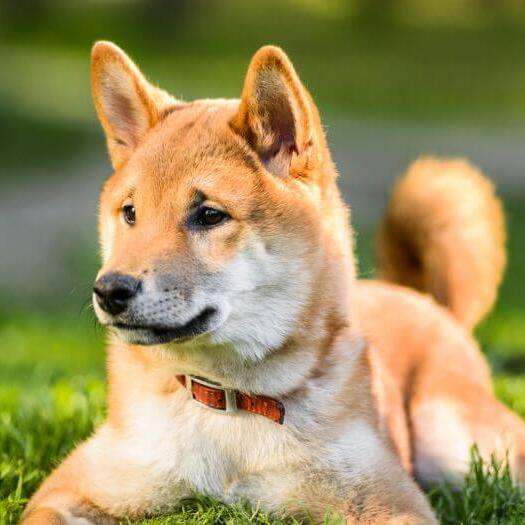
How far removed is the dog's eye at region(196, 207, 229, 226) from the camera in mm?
3598

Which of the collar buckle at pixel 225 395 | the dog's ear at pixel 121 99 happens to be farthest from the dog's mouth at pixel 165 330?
the dog's ear at pixel 121 99

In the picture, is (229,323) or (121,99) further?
(121,99)

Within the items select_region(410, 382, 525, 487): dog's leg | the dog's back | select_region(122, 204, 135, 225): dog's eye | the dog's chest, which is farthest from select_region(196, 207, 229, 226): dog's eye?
select_region(410, 382, 525, 487): dog's leg

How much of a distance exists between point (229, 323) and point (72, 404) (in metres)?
1.72

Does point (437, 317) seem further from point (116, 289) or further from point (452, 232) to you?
point (116, 289)

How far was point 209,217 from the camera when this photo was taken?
3.60 meters

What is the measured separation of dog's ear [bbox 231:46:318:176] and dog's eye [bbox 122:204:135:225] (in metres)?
0.46

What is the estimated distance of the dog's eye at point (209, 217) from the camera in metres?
3.60

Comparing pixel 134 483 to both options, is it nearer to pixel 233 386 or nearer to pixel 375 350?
pixel 233 386

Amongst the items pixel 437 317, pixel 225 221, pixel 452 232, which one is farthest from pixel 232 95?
pixel 225 221

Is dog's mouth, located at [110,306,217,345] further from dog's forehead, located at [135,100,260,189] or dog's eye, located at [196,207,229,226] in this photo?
dog's forehead, located at [135,100,260,189]

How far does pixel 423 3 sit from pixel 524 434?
26571 mm

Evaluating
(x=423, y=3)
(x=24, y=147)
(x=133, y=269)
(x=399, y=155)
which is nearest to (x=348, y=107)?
(x=399, y=155)

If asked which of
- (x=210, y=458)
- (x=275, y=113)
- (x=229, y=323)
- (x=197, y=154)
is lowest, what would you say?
(x=210, y=458)
